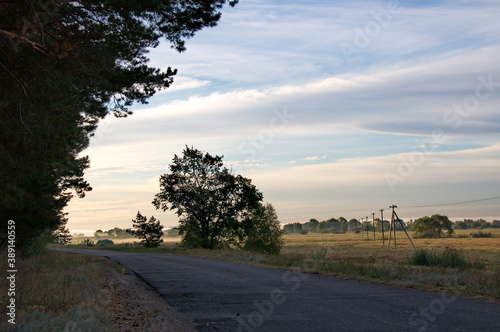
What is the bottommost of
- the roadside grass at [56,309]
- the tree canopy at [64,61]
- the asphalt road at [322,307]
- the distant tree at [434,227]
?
the distant tree at [434,227]

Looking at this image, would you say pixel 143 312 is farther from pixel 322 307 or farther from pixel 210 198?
pixel 210 198

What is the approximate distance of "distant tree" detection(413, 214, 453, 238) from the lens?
152 meters

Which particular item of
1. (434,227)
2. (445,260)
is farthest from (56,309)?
(434,227)

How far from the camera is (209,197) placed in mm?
50250

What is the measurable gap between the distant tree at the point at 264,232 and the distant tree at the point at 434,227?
111218mm

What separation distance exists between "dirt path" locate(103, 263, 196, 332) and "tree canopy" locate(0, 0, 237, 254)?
15.6 feet

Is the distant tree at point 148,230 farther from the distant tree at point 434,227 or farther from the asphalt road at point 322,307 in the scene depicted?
the distant tree at point 434,227

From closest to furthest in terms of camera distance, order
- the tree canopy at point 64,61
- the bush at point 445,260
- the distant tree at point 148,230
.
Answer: the tree canopy at point 64,61 → the bush at point 445,260 → the distant tree at point 148,230

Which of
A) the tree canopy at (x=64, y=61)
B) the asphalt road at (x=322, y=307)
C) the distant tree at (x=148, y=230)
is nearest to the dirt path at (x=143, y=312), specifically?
the asphalt road at (x=322, y=307)

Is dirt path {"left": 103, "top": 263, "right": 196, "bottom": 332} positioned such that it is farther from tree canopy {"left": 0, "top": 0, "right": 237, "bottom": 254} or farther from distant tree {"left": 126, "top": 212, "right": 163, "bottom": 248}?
distant tree {"left": 126, "top": 212, "right": 163, "bottom": 248}

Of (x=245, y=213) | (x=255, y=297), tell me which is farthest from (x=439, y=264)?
(x=245, y=213)

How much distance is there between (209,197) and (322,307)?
41.9 m

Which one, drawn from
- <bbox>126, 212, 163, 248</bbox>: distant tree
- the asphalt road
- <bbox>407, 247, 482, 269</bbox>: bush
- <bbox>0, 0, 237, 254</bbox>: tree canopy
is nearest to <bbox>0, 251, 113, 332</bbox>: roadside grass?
the asphalt road

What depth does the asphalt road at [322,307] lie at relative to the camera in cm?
717
